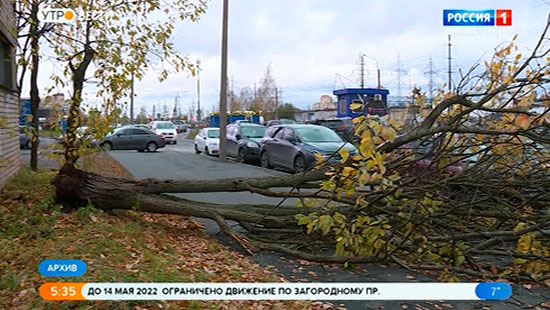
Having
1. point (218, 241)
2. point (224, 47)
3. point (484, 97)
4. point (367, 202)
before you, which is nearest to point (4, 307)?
point (218, 241)

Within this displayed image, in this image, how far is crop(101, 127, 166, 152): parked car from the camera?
27.0 m

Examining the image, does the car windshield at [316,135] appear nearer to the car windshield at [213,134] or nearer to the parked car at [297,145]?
the parked car at [297,145]

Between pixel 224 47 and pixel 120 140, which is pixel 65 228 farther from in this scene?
pixel 120 140

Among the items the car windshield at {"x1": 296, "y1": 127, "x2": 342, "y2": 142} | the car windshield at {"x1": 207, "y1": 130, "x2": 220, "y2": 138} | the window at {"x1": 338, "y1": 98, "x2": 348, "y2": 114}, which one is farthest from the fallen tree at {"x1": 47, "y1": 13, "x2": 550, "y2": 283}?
the car windshield at {"x1": 207, "y1": 130, "x2": 220, "y2": 138}

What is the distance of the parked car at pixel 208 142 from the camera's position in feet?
75.2

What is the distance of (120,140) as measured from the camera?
90.0 feet

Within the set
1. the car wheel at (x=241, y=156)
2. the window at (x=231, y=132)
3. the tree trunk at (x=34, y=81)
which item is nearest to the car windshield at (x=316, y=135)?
the car wheel at (x=241, y=156)

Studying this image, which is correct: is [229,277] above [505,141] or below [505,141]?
below

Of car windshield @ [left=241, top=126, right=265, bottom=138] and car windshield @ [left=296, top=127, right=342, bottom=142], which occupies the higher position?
car windshield @ [left=241, top=126, right=265, bottom=138]

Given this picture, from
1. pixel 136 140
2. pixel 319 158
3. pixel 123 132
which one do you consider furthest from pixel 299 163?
pixel 123 132

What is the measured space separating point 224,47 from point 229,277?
577 inches

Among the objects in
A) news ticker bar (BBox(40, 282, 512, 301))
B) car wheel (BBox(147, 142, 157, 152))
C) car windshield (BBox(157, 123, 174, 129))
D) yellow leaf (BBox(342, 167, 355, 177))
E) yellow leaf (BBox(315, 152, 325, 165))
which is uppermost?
car windshield (BBox(157, 123, 174, 129))

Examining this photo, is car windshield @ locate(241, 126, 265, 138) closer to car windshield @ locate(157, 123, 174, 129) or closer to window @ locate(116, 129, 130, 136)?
window @ locate(116, 129, 130, 136)

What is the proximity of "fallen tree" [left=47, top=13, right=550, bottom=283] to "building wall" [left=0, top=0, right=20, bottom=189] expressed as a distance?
2803 millimetres
